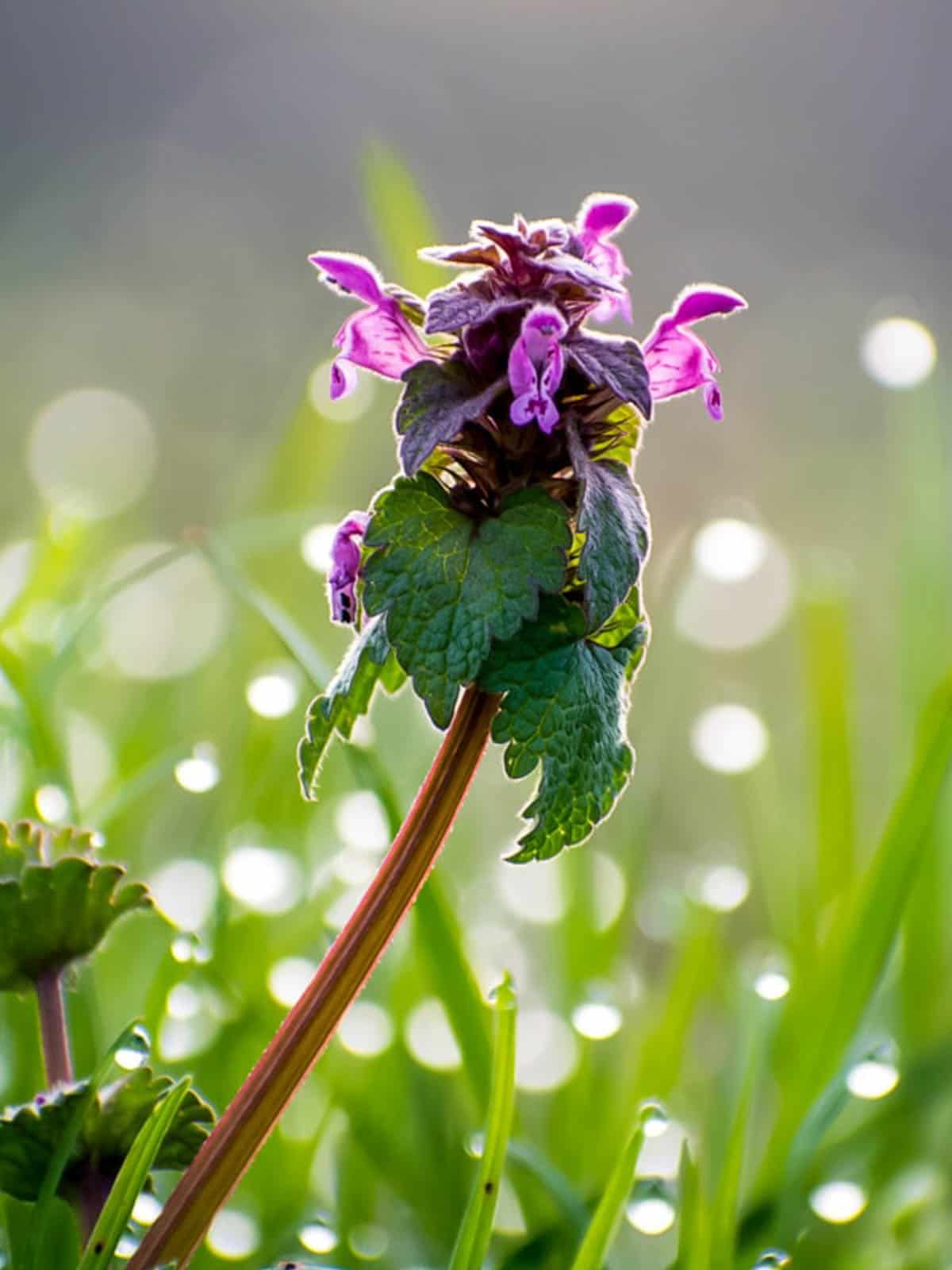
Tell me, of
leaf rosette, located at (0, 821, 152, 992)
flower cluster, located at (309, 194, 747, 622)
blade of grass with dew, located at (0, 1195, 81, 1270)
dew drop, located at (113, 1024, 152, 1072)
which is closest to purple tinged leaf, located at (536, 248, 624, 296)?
flower cluster, located at (309, 194, 747, 622)

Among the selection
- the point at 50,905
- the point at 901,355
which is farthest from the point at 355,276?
the point at 901,355

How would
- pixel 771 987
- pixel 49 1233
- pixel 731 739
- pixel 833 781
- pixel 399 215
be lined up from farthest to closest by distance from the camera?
pixel 399 215 < pixel 731 739 < pixel 833 781 < pixel 771 987 < pixel 49 1233

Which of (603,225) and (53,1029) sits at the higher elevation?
(603,225)

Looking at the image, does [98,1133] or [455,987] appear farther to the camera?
[455,987]

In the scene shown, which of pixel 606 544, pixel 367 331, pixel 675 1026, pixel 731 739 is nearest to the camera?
pixel 606 544

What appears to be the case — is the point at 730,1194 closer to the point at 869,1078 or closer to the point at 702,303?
the point at 869,1078

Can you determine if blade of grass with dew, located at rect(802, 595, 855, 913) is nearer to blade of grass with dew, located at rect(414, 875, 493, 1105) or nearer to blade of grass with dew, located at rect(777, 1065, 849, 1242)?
blade of grass with dew, located at rect(777, 1065, 849, 1242)

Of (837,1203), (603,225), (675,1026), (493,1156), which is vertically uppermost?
(603,225)

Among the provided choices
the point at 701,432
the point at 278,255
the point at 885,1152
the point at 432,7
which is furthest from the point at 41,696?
the point at 432,7
